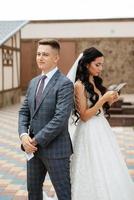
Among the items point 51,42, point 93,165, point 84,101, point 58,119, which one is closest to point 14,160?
point 93,165

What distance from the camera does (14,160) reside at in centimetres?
515

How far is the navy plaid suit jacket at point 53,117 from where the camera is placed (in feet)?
7.46

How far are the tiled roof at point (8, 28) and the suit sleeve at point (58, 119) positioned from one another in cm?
890

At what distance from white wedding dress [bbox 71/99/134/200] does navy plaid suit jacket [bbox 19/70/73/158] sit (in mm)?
392

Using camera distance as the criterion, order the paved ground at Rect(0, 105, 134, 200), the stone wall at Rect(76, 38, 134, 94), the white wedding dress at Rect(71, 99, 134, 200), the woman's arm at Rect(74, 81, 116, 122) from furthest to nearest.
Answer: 1. the stone wall at Rect(76, 38, 134, 94)
2. the paved ground at Rect(0, 105, 134, 200)
3. the white wedding dress at Rect(71, 99, 134, 200)
4. the woman's arm at Rect(74, 81, 116, 122)

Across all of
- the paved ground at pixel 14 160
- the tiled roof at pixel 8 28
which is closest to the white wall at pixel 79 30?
the tiled roof at pixel 8 28

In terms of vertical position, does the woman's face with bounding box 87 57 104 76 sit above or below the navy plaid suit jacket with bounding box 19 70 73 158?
above

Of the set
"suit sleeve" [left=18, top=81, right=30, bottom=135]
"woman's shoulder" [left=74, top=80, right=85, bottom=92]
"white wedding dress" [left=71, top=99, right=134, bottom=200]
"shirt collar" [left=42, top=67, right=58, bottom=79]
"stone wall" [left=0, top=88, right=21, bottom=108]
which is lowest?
"stone wall" [left=0, top=88, right=21, bottom=108]

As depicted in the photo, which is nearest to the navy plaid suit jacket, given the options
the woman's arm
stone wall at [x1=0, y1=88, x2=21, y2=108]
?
the woman's arm

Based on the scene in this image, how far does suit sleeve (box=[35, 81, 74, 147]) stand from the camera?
2.27 m

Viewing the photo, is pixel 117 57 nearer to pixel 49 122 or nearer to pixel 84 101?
pixel 84 101

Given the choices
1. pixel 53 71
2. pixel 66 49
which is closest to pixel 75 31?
pixel 66 49

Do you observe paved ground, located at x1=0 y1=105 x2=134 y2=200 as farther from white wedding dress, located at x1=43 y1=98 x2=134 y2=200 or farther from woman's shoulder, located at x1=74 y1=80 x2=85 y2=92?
woman's shoulder, located at x1=74 y1=80 x2=85 y2=92

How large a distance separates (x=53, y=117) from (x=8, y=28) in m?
10.2
